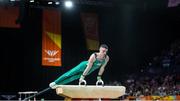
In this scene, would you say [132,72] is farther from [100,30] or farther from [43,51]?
[43,51]

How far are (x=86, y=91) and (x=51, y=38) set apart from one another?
33.0 feet

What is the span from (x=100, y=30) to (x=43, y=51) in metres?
3.92

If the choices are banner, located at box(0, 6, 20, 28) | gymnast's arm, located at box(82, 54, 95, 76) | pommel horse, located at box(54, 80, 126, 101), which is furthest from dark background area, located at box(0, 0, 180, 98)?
pommel horse, located at box(54, 80, 126, 101)

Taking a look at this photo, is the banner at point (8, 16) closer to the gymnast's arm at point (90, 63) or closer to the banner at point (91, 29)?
the banner at point (91, 29)

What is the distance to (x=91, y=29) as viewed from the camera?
19312mm

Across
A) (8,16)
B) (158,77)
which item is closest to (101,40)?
(158,77)

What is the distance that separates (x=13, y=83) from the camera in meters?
19.0

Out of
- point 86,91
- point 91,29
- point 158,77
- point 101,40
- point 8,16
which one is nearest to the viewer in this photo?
point 86,91

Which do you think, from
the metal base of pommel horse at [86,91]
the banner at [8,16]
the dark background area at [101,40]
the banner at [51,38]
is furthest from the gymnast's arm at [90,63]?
the dark background area at [101,40]

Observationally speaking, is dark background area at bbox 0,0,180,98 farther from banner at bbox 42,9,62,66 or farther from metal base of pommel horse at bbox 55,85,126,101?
metal base of pommel horse at bbox 55,85,126,101

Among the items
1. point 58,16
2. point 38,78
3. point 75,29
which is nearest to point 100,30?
point 75,29

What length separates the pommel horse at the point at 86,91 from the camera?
866 cm

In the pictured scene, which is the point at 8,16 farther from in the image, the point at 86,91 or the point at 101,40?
the point at 86,91

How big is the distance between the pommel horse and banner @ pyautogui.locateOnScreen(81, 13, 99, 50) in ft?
33.2
